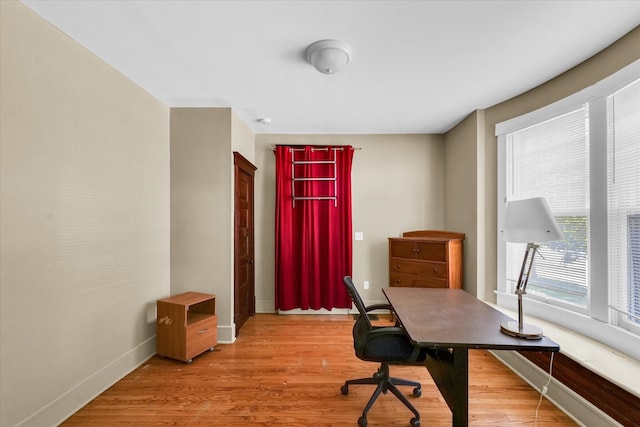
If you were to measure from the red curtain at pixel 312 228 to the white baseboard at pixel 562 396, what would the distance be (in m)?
1.96

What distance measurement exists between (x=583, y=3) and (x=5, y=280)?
12.0 feet

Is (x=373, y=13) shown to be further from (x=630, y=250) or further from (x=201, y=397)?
(x=201, y=397)

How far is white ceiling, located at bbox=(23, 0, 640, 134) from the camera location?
155 cm

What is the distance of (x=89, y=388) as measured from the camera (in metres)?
1.96

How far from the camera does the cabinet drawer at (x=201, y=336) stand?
2.47m

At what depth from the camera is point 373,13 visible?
62.4 inches

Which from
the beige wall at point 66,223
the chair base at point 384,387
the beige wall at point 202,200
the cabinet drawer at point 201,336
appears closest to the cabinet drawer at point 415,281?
the chair base at point 384,387

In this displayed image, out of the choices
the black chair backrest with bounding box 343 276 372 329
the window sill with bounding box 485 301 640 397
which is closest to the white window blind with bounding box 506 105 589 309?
the window sill with bounding box 485 301 640 397

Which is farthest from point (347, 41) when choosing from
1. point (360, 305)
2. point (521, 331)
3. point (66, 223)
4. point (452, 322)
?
point (66, 223)

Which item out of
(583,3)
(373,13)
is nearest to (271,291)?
(373,13)

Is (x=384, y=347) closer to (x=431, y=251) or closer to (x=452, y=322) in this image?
(x=452, y=322)

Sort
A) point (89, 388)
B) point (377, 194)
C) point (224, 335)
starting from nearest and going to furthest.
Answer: point (89, 388), point (224, 335), point (377, 194)

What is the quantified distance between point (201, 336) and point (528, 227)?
111 inches

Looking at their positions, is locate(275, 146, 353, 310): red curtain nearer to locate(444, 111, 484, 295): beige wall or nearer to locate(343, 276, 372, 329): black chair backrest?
locate(444, 111, 484, 295): beige wall
